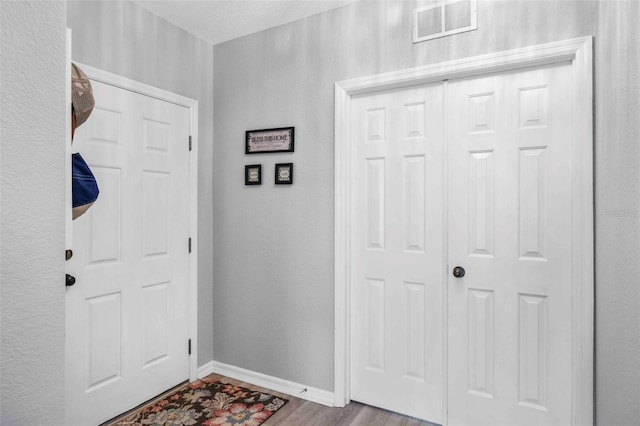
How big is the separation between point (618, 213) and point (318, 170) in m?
1.59

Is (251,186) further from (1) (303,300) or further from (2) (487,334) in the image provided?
(2) (487,334)

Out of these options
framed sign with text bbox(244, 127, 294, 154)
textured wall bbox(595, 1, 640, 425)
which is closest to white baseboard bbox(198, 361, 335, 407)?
textured wall bbox(595, 1, 640, 425)

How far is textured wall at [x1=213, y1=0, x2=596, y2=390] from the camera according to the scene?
2355 mm

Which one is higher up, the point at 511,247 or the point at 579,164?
the point at 579,164

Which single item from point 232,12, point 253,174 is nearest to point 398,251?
point 253,174

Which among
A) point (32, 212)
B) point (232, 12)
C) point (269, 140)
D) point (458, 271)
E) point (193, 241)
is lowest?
point (458, 271)

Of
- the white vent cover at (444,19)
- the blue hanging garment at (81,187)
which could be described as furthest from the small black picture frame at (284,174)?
the blue hanging garment at (81,187)

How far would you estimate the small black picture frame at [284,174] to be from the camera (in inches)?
104

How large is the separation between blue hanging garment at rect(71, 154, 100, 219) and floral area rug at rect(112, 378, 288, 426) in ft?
4.83

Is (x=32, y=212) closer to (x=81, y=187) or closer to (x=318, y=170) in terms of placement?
(x=81, y=187)

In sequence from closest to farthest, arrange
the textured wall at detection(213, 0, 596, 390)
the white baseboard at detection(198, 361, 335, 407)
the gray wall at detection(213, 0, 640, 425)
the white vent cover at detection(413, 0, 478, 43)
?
the gray wall at detection(213, 0, 640, 425) < the white vent cover at detection(413, 0, 478, 43) < the textured wall at detection(213, 0, 596, 390) < the white baseboard at detection(198, 361, 335, 407)

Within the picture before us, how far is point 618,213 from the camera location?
1671 mm

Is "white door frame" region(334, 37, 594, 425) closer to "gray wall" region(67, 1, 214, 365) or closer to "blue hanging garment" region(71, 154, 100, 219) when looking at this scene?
"gray wall" region(67, 1, 214, 365)

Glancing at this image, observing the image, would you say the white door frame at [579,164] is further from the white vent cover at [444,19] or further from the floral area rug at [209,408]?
the floral area rug at [209,408]
